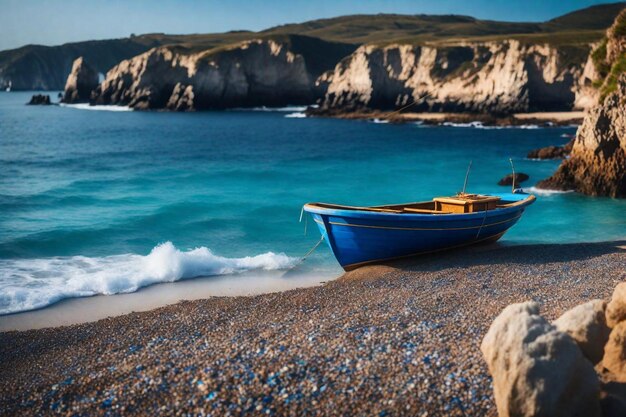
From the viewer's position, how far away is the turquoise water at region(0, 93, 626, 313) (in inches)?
697

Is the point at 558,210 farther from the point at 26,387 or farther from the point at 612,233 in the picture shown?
the point at 26,387

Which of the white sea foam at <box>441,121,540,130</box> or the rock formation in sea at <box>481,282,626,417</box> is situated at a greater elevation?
the rock formation in sea at <box>481,282,626,417</box>

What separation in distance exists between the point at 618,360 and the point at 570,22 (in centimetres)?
19346

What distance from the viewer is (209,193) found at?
3086cm

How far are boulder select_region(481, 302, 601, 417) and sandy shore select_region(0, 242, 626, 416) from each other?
89 cm

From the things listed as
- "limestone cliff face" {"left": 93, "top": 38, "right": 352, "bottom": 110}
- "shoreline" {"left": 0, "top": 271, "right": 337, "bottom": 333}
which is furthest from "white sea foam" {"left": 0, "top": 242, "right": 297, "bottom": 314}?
"limestone cliff face" {"left": 93, "top": 38, "right": 352, "bottom": 110}

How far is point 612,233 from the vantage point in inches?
831

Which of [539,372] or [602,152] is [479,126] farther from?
[539,372]

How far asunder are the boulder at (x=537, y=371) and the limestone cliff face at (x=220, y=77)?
98.3m

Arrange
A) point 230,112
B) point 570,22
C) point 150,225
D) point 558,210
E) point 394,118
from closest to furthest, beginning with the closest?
point 150,225, point 558,210, point 394,118, point 230,112, point 570,22

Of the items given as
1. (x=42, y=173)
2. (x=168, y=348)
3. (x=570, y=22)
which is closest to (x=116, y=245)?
(x=168, y=348)

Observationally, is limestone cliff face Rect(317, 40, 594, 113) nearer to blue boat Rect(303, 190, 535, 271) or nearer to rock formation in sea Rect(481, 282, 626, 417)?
blue boat Rect(303, 190, 535, 271)

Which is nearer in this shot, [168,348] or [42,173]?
[168,348]

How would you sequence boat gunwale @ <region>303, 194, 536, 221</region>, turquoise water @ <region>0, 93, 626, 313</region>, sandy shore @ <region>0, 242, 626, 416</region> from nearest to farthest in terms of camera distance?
sandy shore @ <region>0, 242, 626, 416</region>, boat gunwale @ <region>303, 194, 536, 221</region>, turquoise water @ <region>0, 93, 626, 313</region>
